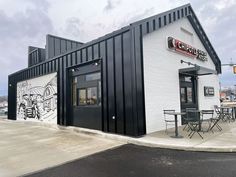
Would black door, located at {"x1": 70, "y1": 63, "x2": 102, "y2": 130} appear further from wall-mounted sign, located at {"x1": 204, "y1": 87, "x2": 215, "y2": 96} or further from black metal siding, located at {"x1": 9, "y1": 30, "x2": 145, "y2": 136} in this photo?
wall-mounted sign, located at {"x1": 204, "y1": 87, "x2": 215, "y2": 96}

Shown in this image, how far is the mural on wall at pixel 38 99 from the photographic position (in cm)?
1305

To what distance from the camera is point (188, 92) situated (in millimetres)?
12156

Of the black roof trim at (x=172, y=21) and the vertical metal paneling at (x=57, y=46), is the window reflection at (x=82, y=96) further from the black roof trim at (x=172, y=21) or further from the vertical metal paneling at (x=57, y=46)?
the vertical metal paneling at (x=57, y=46)

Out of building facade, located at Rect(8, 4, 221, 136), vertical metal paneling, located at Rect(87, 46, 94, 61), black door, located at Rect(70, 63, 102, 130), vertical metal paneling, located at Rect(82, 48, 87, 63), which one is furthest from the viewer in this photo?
vertical metal paneling, located at Rect(82, 48, 87, 63)

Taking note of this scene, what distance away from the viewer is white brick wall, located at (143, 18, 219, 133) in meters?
8.97

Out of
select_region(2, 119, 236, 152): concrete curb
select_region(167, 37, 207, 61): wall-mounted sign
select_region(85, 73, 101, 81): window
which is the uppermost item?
select_region(167, 37, 207, 61): wall-mounted sign

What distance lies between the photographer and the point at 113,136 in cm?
847

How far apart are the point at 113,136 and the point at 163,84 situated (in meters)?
3.30

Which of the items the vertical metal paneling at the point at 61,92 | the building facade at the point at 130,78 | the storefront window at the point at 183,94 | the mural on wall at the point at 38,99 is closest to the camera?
the building facade at the point at 130,78

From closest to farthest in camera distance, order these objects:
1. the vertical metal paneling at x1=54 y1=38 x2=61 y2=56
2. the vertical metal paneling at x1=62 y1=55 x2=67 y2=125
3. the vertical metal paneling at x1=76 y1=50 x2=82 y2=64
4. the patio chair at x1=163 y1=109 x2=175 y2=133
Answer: the patio chair at x1=163 y1=109 x2=175 y2=133 < the vertical metal paneling at x1=76 y1=50 x2=82 y2=64 < the vertical metal paneling at x1=62 y1=55 x2=67 y2=125 < the vertical metal paneling at x1=54 y1=38 x2=61 y2=56

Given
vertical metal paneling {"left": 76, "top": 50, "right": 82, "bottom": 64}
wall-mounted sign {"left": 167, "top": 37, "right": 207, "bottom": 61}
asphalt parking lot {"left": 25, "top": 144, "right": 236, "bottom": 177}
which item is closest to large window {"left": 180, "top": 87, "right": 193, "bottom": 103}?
wall-mounted sign {"left": 167, "top": 37, "right": 207, "bottom": 61}

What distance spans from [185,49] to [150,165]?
320 inches

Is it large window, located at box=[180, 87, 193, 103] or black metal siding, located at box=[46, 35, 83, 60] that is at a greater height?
black metal siding, located at box=[46, 35, 83, 60]

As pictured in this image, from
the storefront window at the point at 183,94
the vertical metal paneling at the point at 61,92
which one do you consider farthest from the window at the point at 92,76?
the storefront window at the point at 183,94
